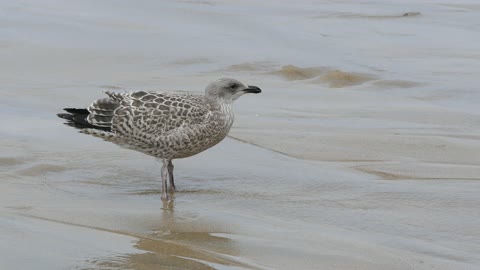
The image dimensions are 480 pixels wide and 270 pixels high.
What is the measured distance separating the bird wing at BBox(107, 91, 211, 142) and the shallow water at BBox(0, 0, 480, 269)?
0.41 meters

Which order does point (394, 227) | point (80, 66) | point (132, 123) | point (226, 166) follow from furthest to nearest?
1. point (80, 66)
2. point (226, 166)
3. point (132, 123)
4. point (394, 227)

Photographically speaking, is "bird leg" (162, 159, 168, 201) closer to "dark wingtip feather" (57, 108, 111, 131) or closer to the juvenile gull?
the juvenile gull

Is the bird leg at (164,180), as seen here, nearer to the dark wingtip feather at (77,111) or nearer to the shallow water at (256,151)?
the shallow water at (256,151)

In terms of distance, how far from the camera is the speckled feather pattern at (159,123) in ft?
24.5

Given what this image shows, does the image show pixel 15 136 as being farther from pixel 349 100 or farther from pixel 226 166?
pixel 349 100

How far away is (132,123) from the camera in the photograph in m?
7.49

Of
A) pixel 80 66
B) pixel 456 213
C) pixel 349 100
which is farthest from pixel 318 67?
pixel 456 213

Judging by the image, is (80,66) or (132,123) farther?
(80,66)

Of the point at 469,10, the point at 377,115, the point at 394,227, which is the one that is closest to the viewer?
the point at 394,227

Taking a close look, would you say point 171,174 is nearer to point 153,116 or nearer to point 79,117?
point 153,116

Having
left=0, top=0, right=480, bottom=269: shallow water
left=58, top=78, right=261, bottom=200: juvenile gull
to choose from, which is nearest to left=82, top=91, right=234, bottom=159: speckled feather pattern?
left=58, top=78, right=261, bottom=200: juvenile gull

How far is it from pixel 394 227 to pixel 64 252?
83.2 inches

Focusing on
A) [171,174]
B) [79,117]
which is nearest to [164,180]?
[171,174]

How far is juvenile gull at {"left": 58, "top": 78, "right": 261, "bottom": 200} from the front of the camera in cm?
747
